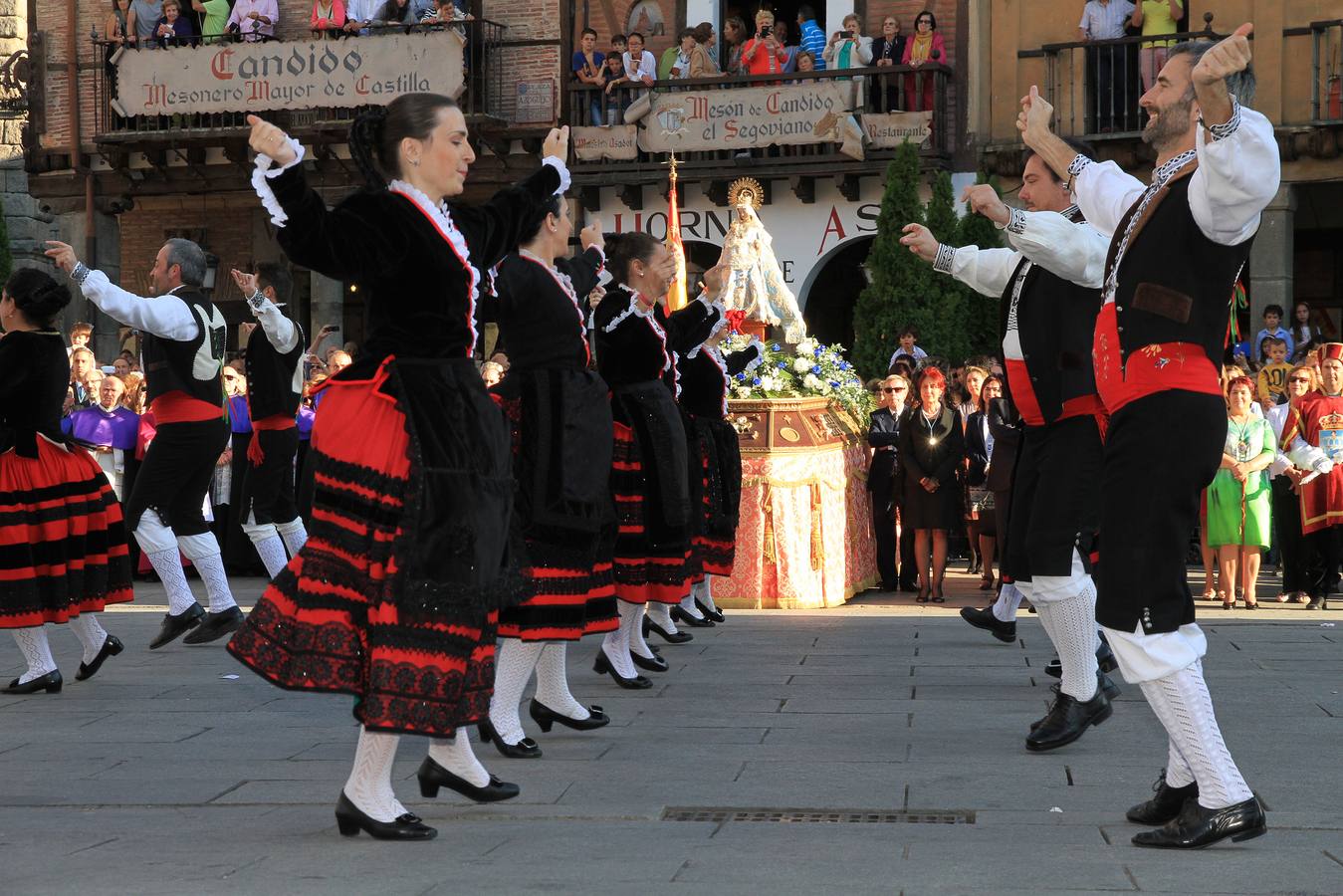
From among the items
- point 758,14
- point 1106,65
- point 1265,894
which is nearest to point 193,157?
point 758,14

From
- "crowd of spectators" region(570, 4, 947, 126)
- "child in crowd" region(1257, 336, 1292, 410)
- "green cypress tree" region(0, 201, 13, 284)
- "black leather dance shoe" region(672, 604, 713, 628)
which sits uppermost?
"crowd of spectators" region(570, 4, 947, 126)

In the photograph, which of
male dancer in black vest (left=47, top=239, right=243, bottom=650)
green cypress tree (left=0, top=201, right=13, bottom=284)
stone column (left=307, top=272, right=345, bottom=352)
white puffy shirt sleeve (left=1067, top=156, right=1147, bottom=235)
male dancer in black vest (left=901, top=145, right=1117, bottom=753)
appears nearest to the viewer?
white puffy shirt sleeve (left=1067, top=156, right=1147, bottom=235)

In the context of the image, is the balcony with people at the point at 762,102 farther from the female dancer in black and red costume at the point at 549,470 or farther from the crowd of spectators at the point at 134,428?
the female dancer in black and red costume at the point at 549,470

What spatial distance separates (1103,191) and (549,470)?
2.05 metres

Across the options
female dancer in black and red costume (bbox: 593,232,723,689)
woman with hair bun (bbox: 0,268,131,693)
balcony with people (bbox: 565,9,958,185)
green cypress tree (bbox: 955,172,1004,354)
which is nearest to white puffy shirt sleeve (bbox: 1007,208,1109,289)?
female dancer in black and red costume (bbox: 593,232,723,689)

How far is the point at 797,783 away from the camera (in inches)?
222

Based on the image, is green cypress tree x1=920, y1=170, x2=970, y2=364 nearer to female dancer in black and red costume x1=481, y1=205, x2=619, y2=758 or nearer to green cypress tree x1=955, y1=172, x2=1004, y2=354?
green cypress tree x1=955, y1=172, x2=1004, y2=354

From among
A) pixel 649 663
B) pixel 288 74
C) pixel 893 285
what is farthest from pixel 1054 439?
pixel 288 74

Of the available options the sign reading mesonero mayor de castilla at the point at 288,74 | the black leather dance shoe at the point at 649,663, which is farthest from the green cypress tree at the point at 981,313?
the black leather dance shoe at the point at 649,663

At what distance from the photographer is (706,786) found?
559 centimetres

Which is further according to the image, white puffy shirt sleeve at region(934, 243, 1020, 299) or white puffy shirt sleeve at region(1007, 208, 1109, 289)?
white puffy shirt sleeve at region(934, 243, 1020, 299)

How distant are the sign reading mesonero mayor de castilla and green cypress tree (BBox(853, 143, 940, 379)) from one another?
558cm

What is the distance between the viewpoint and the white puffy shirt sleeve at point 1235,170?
4.56 meters

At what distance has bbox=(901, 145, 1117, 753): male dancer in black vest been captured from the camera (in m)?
6.50
